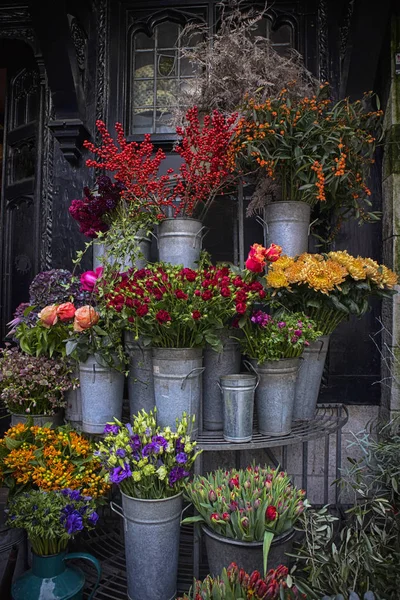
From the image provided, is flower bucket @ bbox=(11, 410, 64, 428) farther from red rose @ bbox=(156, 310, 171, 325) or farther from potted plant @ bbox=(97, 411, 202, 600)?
red rose @ bbox=(156, 310, 171, 325)

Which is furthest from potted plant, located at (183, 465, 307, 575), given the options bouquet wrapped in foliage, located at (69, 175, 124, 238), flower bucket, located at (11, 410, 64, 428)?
bouquet wrapped in foliage, located at (69, 175, 124, 238)

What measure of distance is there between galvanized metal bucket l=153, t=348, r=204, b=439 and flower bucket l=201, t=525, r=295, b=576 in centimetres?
48

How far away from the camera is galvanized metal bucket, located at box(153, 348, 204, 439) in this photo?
83.8 inches

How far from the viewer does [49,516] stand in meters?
1.98

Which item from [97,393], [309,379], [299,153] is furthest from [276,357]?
[299,153]

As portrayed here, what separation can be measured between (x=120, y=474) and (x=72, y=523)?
31cm

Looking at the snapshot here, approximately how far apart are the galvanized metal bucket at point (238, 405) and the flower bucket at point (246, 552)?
0.43m

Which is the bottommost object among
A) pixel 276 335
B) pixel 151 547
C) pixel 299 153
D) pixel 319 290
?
pixel 151 547

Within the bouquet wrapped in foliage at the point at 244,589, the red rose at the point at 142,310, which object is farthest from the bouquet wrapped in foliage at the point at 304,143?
the bouquet wrapped in foliage at the point at 244,589

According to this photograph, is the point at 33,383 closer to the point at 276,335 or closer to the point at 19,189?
the point at 276,335

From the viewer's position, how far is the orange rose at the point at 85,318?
2.21m

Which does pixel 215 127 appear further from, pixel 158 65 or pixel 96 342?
pixel 158 65

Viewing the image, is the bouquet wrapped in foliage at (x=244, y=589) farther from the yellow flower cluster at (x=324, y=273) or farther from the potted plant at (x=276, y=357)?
the yellow flower cluster at (x=324, y=273)

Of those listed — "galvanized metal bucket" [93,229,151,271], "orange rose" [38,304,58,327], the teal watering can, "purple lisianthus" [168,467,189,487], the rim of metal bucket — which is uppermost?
"galvanized metal bucket" [93,229,151,271]
